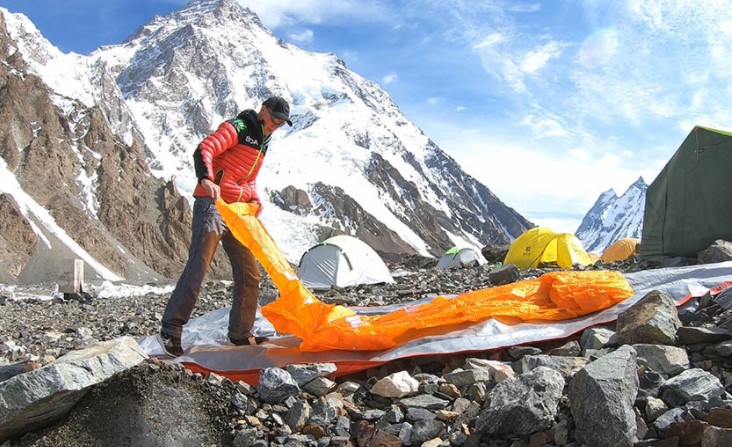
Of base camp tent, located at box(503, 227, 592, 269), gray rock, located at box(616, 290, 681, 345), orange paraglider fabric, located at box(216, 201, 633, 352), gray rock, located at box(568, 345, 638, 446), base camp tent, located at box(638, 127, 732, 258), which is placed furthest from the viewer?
base camp tent, located at box(503, 227, 592, 269)

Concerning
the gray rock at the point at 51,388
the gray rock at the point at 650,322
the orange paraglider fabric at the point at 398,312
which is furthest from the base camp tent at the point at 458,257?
the gray rock at the point at 51,388

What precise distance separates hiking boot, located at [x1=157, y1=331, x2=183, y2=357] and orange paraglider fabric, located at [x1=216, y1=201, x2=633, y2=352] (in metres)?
0.85

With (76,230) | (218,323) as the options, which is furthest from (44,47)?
(218,323)

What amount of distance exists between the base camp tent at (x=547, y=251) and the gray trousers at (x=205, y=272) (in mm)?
15301

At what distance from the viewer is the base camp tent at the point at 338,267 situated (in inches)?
802

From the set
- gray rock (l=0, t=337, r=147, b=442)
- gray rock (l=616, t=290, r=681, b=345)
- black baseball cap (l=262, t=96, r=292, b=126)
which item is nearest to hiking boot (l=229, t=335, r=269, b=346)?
gray rock (l=0, t=337, r=147, b=442)

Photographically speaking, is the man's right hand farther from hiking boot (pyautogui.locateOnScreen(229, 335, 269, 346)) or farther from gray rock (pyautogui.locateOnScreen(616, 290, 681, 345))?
gray rock (pyautogui.locateOnScreen(616, 290, 681, 345))

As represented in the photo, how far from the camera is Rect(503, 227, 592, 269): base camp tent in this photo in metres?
20.3

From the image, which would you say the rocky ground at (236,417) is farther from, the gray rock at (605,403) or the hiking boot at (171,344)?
the hiking boot at (171,344)

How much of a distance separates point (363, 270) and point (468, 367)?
1696 cm

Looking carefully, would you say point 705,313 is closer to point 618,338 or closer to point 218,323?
point 618,338

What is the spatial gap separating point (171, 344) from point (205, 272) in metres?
0.69

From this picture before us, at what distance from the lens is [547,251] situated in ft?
67.0

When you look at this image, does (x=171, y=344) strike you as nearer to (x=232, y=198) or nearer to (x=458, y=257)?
(x=232, y=198)
